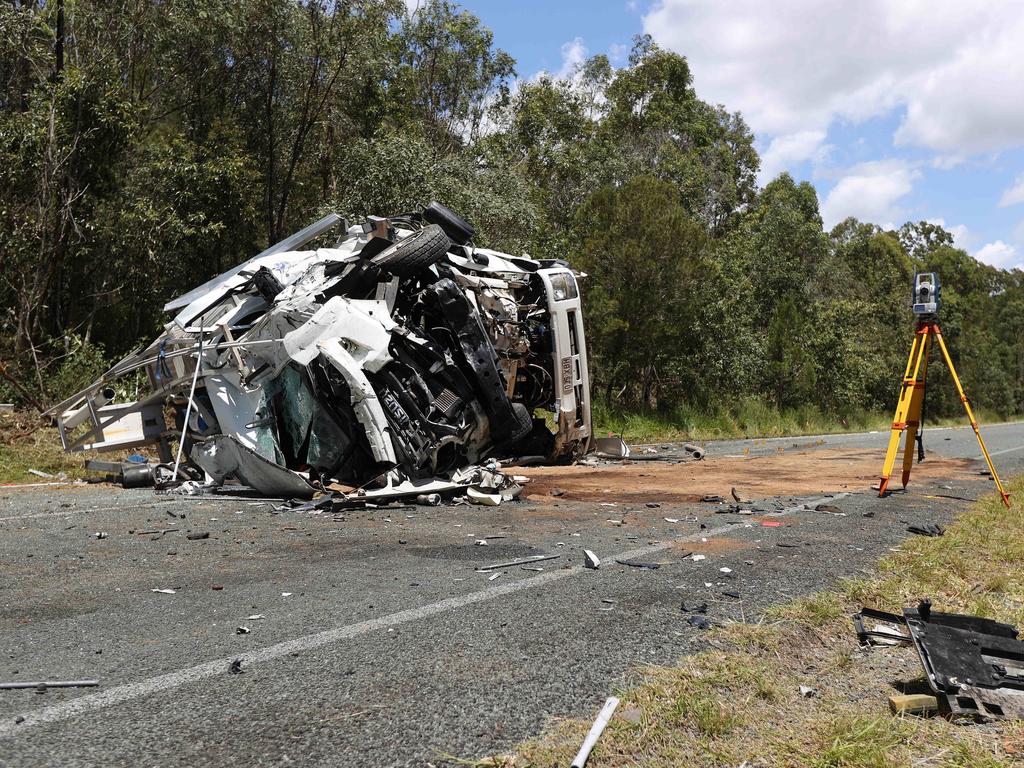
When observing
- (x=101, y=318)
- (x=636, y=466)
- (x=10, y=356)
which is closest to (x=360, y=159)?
(x=101, y=318)

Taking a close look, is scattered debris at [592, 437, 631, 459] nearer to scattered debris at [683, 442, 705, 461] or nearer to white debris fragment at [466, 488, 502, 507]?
scattered debris at [683, 442, 705, 461]

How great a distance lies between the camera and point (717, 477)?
9.98m

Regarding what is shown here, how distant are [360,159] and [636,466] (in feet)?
36.3

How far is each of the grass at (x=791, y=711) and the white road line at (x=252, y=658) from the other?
117 centimetres

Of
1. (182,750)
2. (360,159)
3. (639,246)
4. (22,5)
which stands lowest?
(182,750)

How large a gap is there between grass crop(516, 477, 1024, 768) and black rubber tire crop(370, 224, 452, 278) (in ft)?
18.9

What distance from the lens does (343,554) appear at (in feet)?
17.6

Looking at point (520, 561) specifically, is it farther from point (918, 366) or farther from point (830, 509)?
point (918, 366)

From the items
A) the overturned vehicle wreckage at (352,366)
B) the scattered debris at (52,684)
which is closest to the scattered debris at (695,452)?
the overturned vehicle wreckage at (352,366)

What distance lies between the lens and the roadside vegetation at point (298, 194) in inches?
568

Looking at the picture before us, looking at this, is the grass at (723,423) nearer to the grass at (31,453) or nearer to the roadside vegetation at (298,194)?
the roadside vegetation at (298,194)

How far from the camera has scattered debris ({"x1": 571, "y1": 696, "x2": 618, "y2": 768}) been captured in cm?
242

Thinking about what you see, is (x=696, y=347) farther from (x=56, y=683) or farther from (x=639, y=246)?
(x=56, y=683)

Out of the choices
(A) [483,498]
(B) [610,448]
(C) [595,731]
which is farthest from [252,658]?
(B) [610,448]
